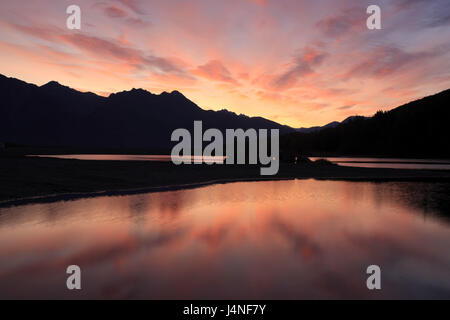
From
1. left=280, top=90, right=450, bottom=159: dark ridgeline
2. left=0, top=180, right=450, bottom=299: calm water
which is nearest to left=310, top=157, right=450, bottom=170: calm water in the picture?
left=280, top=90, right=450, bottom=159: dark ridgeline

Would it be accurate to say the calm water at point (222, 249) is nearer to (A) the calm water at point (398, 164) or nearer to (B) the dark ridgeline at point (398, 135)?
(A) the calm water at point (398, 164)

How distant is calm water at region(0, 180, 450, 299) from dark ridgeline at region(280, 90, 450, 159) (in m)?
118

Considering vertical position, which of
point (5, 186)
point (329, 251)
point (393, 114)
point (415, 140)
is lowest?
point (329, 251)

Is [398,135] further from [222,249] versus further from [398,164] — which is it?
[222,249]

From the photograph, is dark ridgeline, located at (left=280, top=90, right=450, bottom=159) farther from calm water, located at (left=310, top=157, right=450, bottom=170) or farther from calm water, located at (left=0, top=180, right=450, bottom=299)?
calm water, located at (left=0, top=180, right=450, bottom=299)

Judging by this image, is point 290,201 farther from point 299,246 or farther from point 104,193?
point 104,193

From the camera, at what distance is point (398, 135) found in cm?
16300

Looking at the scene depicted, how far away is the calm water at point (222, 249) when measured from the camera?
818 cm

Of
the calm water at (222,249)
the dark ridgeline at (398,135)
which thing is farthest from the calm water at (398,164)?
the calm water at (222,249)

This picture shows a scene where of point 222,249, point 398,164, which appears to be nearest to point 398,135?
point 398,164

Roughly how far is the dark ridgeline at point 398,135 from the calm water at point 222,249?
386 feet
